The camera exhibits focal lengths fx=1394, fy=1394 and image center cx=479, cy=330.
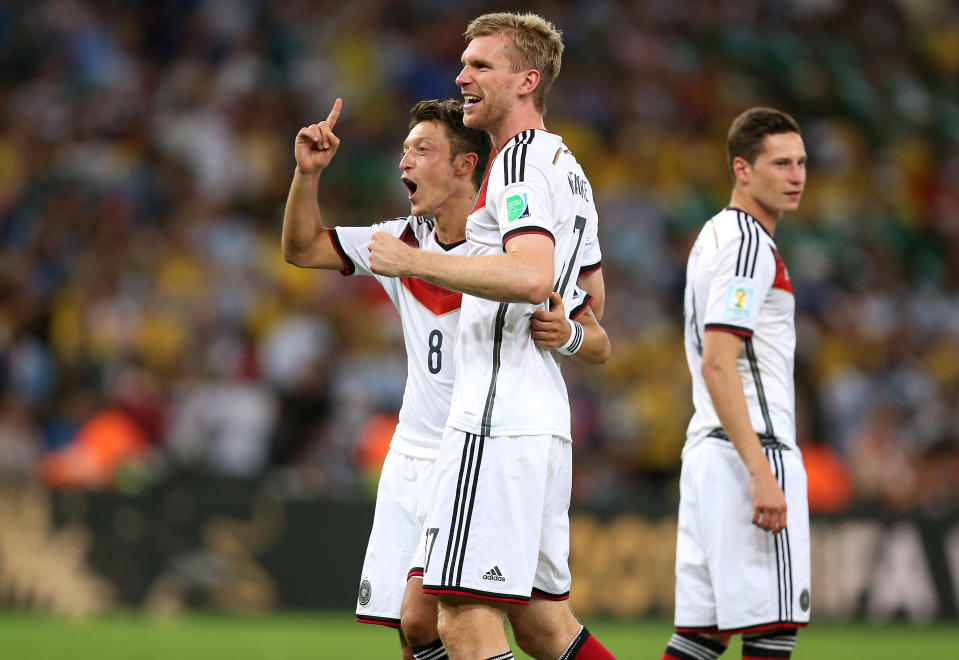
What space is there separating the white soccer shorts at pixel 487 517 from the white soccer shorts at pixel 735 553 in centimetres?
125

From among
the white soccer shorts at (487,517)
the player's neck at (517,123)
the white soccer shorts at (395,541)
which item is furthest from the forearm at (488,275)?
the white soccer shorts at (395,541)

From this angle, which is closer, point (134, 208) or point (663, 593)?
point (663, 593)

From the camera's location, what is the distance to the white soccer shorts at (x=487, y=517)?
14.3 ft

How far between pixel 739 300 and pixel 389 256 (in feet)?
5.78

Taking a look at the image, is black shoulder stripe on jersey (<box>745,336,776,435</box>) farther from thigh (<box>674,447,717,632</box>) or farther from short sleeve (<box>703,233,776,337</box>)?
thigh (<box>674,447,717,632</box>)

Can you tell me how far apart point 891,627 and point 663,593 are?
1889 millimetres

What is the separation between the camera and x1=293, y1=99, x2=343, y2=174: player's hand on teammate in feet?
17.0

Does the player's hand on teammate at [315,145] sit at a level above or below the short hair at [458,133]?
below

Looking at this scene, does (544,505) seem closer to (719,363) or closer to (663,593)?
(719,363)

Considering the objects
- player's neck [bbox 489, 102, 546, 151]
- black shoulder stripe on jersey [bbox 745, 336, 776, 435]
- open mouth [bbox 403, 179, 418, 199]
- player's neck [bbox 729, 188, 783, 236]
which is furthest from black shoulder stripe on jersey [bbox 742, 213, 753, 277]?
open mouth [bbox 403, 179, 418, 199]

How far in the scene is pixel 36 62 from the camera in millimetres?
15172

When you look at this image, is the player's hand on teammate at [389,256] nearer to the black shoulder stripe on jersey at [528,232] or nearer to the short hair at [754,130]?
the black shoulder stripe on jersey at [528,232]

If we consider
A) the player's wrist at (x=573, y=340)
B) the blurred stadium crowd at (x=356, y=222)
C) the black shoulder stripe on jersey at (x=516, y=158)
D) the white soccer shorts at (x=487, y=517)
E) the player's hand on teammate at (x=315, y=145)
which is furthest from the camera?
the blurred stadium crowd at (x=356, y=222)

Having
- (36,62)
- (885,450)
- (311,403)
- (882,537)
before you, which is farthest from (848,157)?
(36,62)
